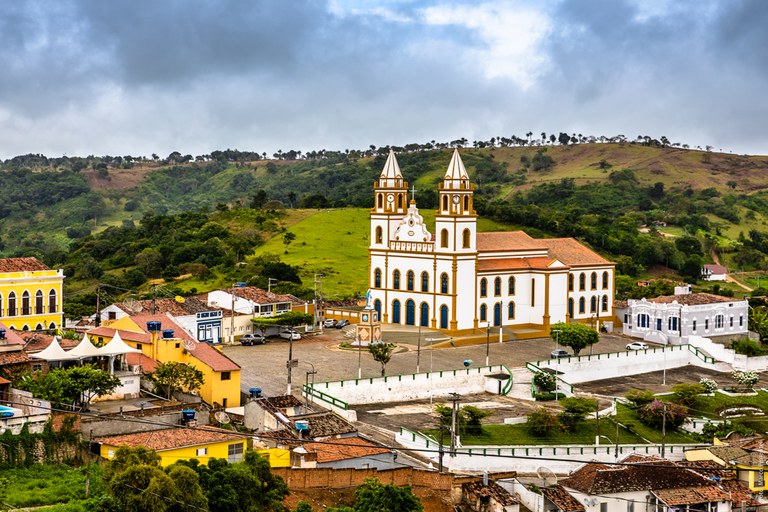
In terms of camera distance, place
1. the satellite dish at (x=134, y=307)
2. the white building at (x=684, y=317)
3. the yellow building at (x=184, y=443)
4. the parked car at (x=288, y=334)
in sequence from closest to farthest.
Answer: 1. the yellow building at (x=184, y=443)
2. the satellite dish at (x=134, y=307)
3. the parked car at (x=288, y=334)
4. the white building at (x=684, y=317)

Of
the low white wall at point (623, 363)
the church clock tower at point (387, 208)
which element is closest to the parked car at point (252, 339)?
the church clock tower at point (387, 208)

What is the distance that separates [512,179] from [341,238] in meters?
57.7

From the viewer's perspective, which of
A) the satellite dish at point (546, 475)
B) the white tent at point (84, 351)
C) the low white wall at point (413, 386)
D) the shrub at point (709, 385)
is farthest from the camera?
the shrub at point (709, 385)

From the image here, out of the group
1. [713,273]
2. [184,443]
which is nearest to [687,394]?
[184,443]

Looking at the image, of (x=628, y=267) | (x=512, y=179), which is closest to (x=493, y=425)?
(x=628, y=267)

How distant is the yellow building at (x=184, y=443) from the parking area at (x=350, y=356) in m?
8.52

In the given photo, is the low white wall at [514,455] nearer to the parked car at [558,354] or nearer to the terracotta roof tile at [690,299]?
the parked car at [558,354]

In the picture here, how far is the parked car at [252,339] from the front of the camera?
49.8 metres

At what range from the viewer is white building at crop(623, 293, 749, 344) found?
55219mm

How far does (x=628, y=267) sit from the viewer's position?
259 feet

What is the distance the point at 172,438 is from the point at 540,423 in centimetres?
1470

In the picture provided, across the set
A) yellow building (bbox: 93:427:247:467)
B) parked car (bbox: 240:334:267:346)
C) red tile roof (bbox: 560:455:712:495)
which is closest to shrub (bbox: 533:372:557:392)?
red tile roof (bbox: 560:455:712:495)

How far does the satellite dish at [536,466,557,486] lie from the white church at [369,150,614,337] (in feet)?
64.1

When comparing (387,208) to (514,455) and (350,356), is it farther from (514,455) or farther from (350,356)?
(514,455)
